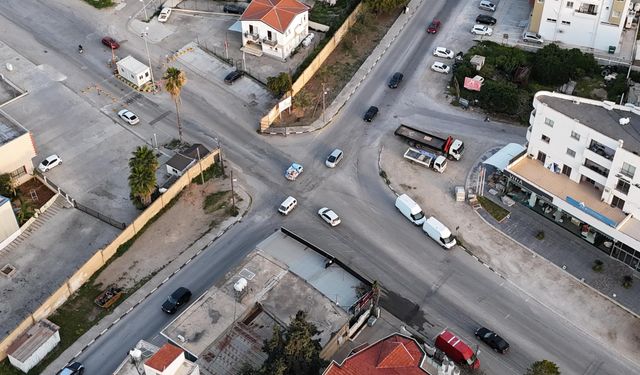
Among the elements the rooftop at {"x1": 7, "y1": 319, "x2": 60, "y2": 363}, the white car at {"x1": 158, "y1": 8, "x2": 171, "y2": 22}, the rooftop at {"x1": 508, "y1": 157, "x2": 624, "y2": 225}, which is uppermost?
the white car at {"x1": 158, "y1": 8, "x2": 171, "y2": 22}

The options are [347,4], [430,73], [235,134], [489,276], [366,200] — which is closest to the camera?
[489,276]

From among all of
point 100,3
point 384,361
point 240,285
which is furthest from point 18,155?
point 384,361

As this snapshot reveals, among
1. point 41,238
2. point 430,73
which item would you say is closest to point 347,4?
point 430,73

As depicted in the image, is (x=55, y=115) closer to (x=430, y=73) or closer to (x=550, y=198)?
(x=430, y=73)

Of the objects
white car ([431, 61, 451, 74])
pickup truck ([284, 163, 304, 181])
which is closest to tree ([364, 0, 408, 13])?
white car ([431, 61, 451, 74])

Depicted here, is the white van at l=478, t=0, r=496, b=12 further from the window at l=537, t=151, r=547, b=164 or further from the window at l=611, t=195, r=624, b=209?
the window at l=611, t=195, r=624, b=209

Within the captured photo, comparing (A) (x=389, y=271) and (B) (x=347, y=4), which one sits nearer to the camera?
(A) (x=389, y=271)
